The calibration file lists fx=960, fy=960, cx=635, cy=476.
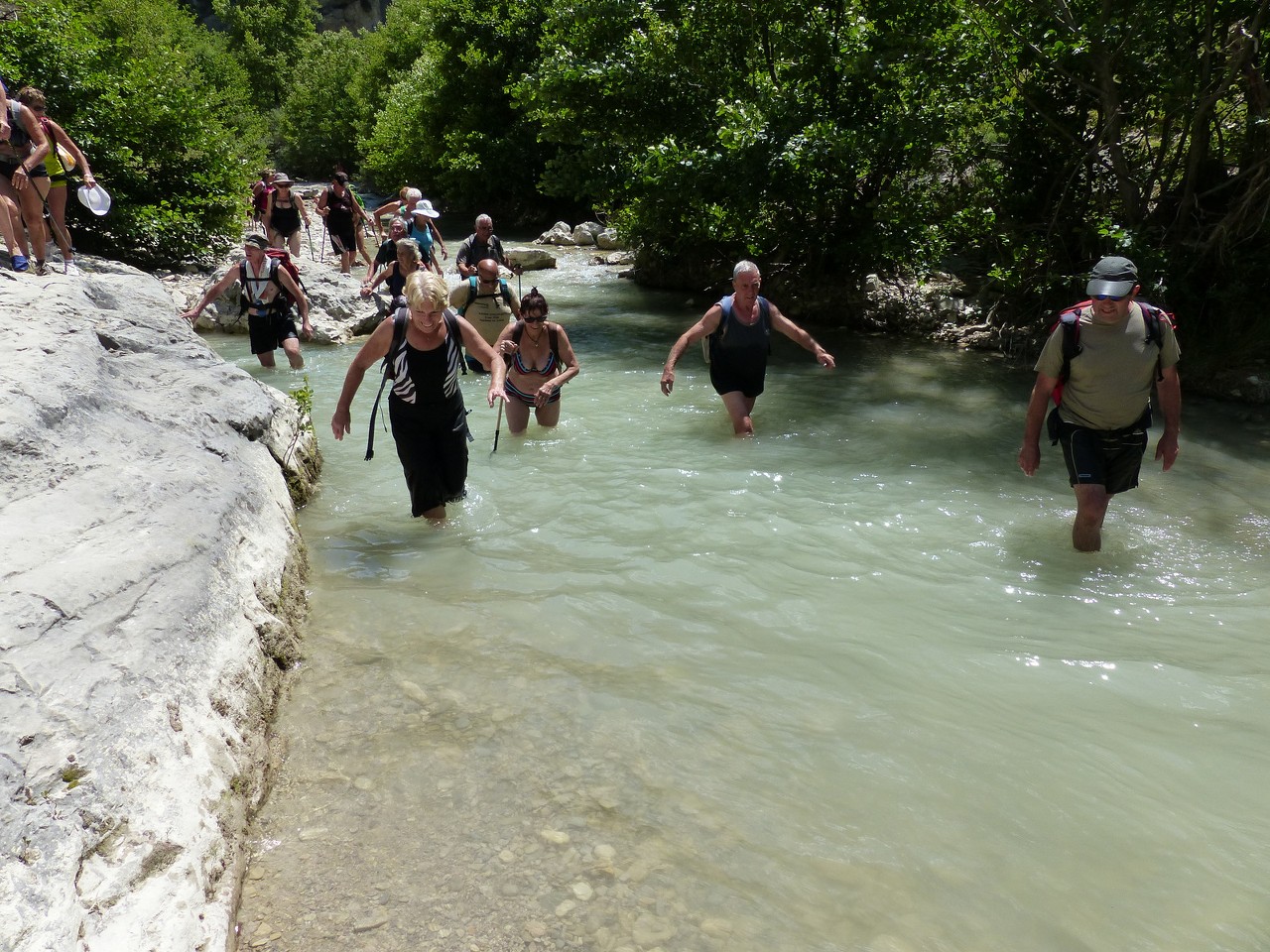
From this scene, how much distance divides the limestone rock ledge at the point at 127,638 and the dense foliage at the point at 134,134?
10868 millimetres

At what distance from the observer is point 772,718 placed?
4.18 m

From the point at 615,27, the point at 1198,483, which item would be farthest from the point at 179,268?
the point at 1198,483

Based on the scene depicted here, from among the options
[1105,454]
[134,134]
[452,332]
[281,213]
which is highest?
[134,134]

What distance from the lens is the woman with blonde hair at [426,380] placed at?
5.48 metres

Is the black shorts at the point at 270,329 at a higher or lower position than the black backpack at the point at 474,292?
lower

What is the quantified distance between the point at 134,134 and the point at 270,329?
7535 mm

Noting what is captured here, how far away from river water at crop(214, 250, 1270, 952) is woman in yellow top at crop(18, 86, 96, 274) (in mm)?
5214

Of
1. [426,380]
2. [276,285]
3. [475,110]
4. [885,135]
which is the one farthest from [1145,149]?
[475,110]

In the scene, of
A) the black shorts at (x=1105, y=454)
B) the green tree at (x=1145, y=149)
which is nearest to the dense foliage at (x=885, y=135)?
the green tree at (x=1145, y=149)

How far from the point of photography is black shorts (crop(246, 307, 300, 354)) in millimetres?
10367

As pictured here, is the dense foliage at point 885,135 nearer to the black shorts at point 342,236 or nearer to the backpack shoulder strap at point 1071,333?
the black shorts at point 342,236

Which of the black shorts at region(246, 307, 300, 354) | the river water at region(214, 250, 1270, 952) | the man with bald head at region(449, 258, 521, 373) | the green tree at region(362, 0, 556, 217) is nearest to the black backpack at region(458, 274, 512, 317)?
the man with bald head at region(449, 258, 521, 373)

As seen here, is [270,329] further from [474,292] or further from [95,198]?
[474,292]

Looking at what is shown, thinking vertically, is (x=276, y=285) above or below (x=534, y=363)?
above
